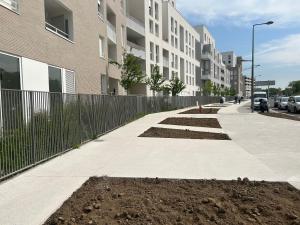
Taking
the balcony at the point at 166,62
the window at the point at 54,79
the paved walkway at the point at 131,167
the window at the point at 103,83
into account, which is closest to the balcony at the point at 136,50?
the balcony at the point at 166,62

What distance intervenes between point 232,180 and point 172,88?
38.1 meters

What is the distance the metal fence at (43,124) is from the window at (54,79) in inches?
111

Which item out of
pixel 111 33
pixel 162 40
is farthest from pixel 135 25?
pixel 162 40

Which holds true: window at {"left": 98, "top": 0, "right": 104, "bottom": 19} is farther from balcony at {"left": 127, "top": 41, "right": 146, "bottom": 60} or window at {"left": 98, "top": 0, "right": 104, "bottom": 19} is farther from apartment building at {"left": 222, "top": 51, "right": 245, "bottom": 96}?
apartment building at {"left": 222, "top": 51, "right": 245, "bottom": 96}

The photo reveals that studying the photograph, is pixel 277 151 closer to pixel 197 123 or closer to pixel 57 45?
pixel 197 123

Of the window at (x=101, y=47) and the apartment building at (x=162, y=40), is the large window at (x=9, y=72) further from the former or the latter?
the apartment building at (x=162, y=40)

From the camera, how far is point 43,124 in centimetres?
807

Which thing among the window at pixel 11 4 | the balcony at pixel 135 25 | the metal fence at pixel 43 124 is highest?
the balcony at pixel 135 25

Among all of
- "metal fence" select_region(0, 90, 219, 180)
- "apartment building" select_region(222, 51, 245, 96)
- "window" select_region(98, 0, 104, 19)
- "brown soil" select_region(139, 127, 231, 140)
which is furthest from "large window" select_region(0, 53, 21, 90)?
"apartment building" select_region(222, 51, 245, 96)

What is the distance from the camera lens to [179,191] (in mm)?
5301

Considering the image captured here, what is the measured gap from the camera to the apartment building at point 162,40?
39719 millimetres

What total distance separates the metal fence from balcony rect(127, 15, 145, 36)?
929 inches

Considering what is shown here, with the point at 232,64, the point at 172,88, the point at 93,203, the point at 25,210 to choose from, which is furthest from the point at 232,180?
the point at 232,64

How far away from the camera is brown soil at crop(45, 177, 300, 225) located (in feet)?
13.5
